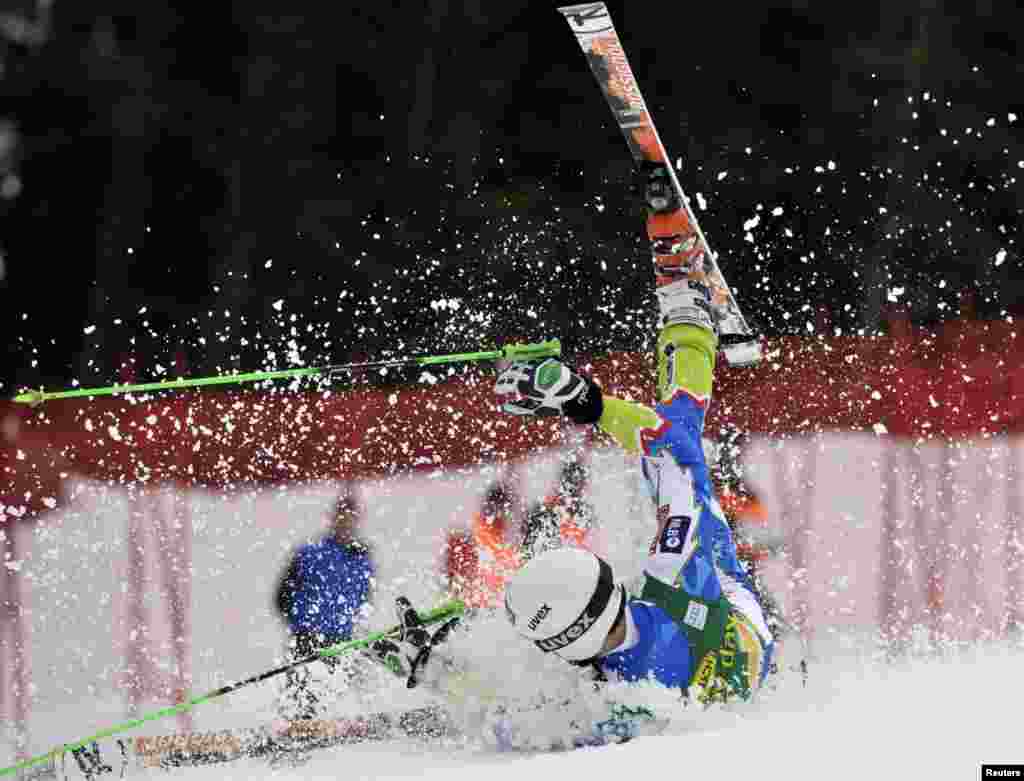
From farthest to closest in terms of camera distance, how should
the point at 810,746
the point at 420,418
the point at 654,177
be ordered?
the point at 420,418 → the point at 654,177 → the point at 810,746

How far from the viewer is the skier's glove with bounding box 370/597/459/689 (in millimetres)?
3398

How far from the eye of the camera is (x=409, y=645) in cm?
342

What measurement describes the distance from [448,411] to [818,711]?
4.69 meters

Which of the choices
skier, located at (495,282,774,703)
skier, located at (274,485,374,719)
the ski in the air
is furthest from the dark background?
skier, located at (495,282,774,703)

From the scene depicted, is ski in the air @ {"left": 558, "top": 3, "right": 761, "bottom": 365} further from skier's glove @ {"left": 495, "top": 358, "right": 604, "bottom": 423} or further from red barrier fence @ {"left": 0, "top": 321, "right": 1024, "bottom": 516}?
red barrier fence @ {"left": 0, "top": 321, "right": 1024, "bottom": 516}

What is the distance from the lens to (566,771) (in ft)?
6.89

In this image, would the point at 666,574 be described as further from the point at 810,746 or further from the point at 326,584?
the point at 326,584

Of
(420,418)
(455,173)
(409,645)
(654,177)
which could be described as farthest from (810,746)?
(455,173)

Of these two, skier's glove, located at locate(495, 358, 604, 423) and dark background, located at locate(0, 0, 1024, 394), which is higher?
dark background, located at locate(0, 0, 1024, 394)

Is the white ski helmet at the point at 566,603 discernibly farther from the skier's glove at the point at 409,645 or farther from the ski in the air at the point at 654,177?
the ski in the air at the point at 654,177

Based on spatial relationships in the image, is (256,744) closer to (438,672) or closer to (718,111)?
(438,672)

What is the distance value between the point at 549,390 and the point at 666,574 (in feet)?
1.96

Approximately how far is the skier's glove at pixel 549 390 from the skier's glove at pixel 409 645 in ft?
2.22

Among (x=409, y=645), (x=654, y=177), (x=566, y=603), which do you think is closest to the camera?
(x=566, y=603)
